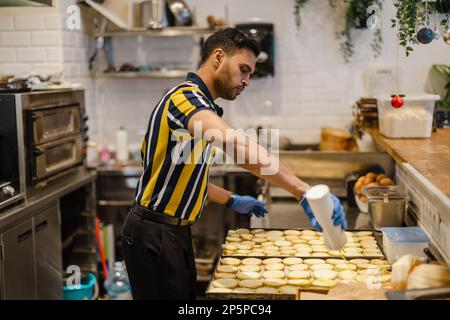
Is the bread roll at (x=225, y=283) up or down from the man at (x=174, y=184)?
down

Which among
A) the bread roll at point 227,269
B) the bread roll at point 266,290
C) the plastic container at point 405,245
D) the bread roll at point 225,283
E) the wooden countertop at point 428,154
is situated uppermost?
the wooden countertop at point 428,154

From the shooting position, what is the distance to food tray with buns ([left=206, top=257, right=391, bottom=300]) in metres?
2.30

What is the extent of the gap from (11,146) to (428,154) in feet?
7.72

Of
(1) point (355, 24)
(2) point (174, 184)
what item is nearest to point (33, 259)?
(2) point (174, 184)

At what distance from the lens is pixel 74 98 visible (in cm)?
441

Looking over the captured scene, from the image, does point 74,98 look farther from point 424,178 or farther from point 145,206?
point 424,178

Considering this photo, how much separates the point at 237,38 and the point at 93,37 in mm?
3076

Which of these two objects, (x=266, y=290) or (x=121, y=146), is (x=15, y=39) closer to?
(x=121, y=146)

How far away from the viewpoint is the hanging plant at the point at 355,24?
508 centimetres

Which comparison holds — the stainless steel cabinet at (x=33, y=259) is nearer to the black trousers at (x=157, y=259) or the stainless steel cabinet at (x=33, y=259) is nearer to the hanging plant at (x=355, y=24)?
the black trousers at (x=157, y=259)

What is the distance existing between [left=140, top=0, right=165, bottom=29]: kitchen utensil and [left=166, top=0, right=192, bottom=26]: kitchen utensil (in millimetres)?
66

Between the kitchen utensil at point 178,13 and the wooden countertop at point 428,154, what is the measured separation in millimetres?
2002

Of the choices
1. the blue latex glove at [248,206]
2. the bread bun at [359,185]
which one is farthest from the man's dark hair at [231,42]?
the bread bun at [359,185]

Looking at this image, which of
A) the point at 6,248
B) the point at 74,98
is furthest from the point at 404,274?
the point at 74,98
